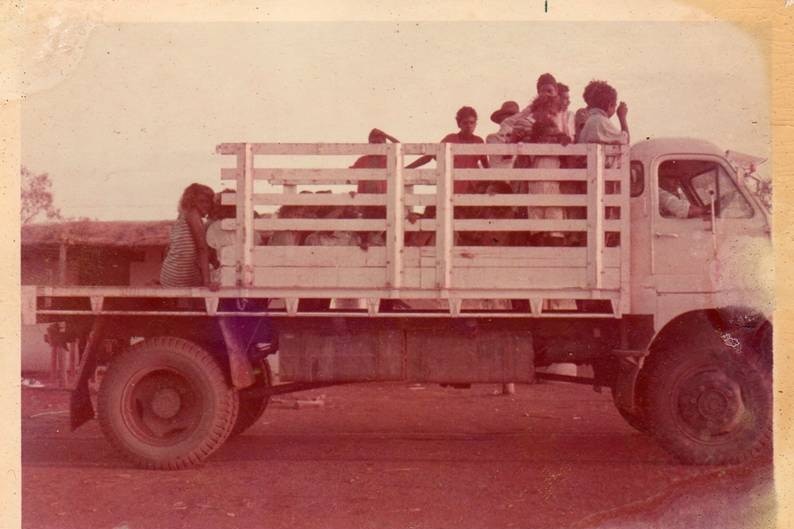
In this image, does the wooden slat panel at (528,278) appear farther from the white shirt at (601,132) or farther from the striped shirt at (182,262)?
the striped shirt at (182,262)

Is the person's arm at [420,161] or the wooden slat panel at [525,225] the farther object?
the person's arm at [420,161]

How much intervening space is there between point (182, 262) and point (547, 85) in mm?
3452

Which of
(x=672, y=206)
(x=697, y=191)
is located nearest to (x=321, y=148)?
(x=672, y=206)

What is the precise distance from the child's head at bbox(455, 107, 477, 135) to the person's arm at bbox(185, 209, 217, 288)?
2.46m

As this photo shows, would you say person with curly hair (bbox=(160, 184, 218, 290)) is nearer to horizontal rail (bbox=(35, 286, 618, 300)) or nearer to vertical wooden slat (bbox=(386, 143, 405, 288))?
horizontal rail (bbox=(35, 286, 618, 300))

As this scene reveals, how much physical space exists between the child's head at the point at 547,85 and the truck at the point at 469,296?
61 cm

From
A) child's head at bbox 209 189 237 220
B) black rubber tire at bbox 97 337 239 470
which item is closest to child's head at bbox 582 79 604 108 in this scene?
child's head at bbox 209 189 237 220

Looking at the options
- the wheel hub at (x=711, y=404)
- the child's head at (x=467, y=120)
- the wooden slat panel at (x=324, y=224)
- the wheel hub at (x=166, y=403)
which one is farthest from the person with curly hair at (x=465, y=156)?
the wheel hub at (x=166, y=403)

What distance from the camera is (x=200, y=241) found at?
8.04 meters

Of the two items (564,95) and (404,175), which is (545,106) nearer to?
(564,95)

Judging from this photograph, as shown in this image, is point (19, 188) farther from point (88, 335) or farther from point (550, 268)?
point (550, 268)

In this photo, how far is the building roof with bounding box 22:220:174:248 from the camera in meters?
16.0

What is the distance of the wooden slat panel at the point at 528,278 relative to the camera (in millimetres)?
7500

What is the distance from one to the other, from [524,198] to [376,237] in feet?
4.04
